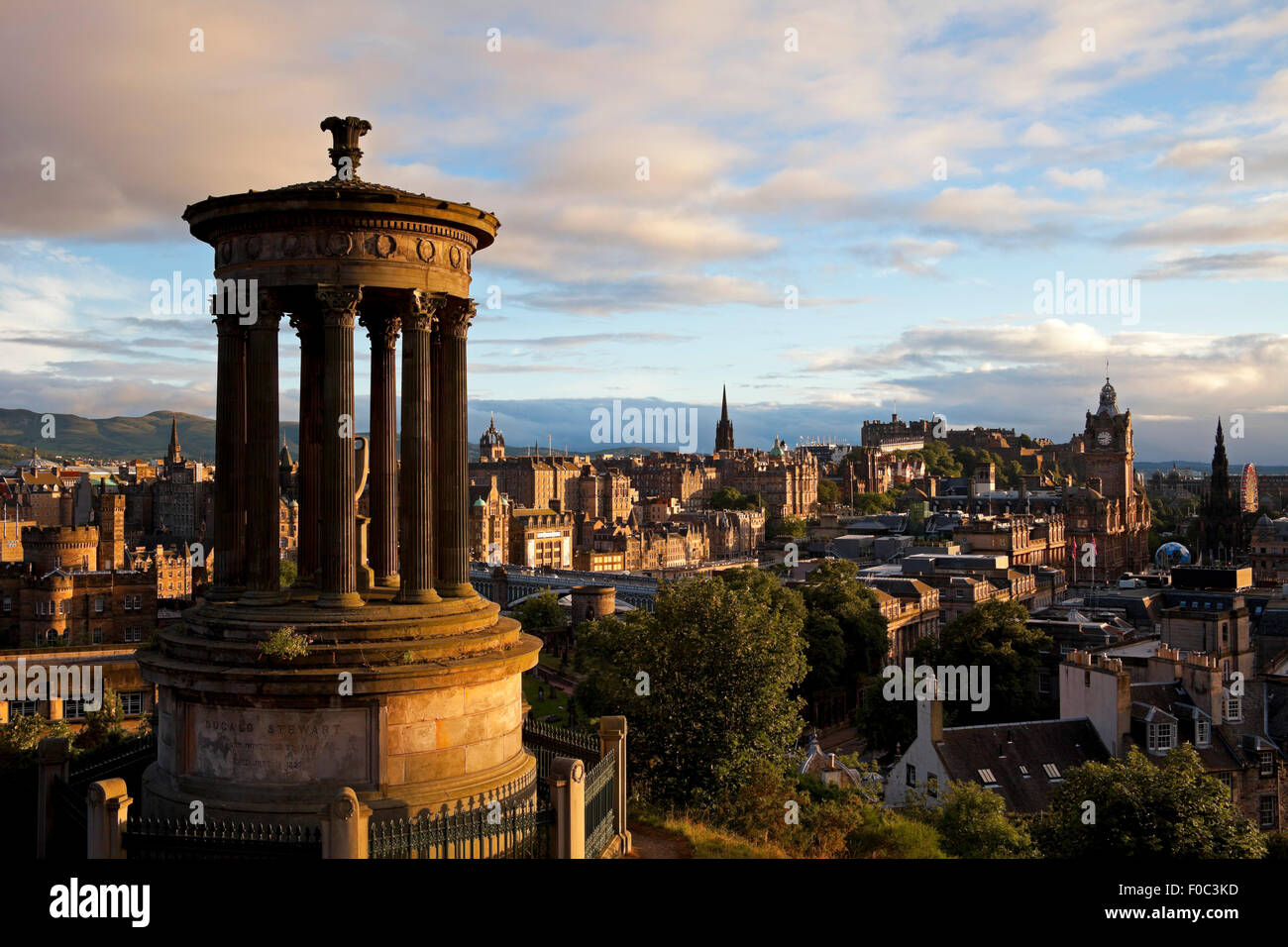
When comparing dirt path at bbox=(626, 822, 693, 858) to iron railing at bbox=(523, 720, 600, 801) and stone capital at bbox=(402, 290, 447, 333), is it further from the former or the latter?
stone capital at bbox=(402, 290, 447, 333)

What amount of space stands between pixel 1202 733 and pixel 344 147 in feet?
139

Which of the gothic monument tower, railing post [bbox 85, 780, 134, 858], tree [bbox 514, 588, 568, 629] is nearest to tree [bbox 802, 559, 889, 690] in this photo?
tree [bbox 514, 588, 568, 629]

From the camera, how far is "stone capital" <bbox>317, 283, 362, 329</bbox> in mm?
16297

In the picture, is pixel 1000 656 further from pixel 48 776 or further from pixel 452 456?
pixel 48 776

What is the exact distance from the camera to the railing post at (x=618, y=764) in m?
17.8

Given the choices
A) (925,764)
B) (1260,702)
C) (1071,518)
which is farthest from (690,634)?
(1071,518)

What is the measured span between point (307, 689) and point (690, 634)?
15815mm

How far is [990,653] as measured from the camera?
2408 inches

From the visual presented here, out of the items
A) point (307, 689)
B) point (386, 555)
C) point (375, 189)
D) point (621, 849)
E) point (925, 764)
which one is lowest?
point (925, 764)

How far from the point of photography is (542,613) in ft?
307

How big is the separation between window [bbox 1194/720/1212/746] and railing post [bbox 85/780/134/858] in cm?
4303

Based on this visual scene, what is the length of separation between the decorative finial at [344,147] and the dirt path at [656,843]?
11.4 metres

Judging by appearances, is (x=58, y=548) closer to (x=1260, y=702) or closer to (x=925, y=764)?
(x=925, y=764)
